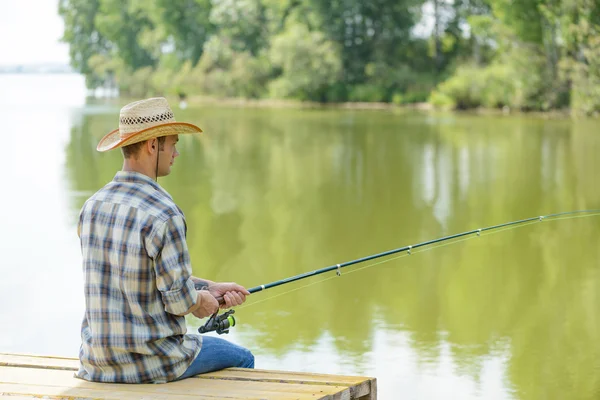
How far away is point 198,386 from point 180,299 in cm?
31

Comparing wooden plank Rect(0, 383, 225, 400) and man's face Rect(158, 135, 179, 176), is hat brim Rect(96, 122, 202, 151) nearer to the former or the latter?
man's face Rect(158, 135, 179, 176)

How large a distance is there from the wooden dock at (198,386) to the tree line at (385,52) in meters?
25.8

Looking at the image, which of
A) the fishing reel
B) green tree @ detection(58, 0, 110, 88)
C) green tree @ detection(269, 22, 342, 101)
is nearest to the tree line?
green tree @ detection(269, 22, 342, 101)

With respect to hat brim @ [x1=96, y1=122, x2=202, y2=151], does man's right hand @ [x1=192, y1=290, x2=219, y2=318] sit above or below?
below

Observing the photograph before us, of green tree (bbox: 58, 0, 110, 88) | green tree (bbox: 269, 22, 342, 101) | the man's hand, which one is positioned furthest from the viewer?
green tree (bbox: 58, 0, 110, 88)

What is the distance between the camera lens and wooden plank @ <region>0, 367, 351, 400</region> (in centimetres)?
299

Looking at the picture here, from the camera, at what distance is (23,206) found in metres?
11.2

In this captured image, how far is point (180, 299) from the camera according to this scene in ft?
9.66

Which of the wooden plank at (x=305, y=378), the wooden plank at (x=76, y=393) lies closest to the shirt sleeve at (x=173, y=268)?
the wooden plank at (x=76, y=393)

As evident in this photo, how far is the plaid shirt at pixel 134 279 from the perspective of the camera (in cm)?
291

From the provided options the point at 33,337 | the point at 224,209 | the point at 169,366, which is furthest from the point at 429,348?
the point at 224,209

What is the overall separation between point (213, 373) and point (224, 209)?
7467 mm

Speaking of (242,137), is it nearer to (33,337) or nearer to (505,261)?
(505,261)

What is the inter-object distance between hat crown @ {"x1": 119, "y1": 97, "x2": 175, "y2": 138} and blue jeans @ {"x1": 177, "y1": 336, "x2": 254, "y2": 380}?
0.69m
